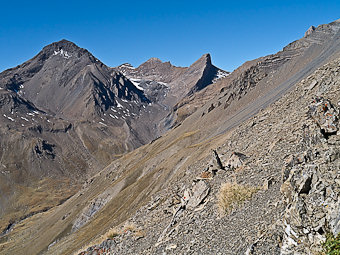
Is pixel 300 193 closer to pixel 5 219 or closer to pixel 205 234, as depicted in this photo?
pixel 205 234

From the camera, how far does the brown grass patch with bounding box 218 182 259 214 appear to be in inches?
645

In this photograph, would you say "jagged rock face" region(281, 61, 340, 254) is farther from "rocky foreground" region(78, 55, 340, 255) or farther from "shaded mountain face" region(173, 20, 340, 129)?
"shaded mountain face" region(173, 20, 340, 129)

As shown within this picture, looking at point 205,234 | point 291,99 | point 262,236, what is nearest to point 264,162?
point 205,234

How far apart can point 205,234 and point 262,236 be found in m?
4.40

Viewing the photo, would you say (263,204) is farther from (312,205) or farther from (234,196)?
(312,205)

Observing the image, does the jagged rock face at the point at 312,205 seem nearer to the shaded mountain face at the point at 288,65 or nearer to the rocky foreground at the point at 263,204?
the rocky foreground at the point at 263,204

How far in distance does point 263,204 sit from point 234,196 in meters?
2.33

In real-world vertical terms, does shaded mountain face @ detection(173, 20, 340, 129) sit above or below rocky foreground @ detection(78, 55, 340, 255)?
above

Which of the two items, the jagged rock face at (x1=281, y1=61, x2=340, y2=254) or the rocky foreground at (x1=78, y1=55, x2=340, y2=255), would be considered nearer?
the jagged rock face at (x1=281, y1=61, x2=340, y2=254)

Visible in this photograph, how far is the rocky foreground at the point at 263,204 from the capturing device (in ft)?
32.4

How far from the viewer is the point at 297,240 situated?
9766mm

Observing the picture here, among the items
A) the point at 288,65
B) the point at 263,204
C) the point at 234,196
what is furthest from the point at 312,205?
the point at 288,65

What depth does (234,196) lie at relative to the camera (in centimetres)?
1678

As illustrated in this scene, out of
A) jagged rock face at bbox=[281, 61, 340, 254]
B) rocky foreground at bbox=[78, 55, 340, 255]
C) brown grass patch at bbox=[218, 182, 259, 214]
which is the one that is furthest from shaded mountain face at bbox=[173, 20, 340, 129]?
jagged rock face at bbox=[281, 61, 340, 254]
